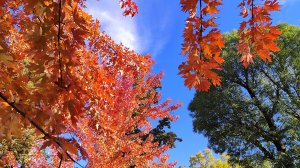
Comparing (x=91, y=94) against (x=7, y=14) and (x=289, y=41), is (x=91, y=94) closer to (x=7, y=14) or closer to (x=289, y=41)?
(x=7, y=14)

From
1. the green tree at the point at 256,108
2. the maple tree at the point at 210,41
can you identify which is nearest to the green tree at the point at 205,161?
the green tree at the point at 256,108

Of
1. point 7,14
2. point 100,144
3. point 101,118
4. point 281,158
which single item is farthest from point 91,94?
point 281,158

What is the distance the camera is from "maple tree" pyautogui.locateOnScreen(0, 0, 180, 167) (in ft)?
6.43

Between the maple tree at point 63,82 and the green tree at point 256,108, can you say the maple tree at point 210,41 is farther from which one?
the green tree at point 256,108

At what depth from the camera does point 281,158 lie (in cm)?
1370

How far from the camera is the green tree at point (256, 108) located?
49.9 ft

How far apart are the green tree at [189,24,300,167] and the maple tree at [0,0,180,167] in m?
5.69

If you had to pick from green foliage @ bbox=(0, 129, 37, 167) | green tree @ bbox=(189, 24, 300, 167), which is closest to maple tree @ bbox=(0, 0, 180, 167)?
green foliage @ bbox=(0, 129, 37, 167)

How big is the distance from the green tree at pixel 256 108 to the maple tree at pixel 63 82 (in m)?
5.69

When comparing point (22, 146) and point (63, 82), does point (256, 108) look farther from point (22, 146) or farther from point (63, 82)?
point (63, 82)

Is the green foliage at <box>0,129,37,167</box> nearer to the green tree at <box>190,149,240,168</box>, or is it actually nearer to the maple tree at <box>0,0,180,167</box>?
the maple tree at <box>0,0,180,167</box>

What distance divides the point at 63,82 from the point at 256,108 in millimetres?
15476

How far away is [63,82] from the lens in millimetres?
2102

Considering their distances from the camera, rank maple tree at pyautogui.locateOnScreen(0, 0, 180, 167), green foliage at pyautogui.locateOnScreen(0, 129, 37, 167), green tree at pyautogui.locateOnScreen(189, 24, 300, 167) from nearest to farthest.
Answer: maple tree at pyautogui.locateOnScreen(0, 0, 180, 167), green foliage at pyautogui.locateOnScreen(0, 129, 37, 167), green tree at pyautogui.locateOnScreen(189, 24, 300, 167)
